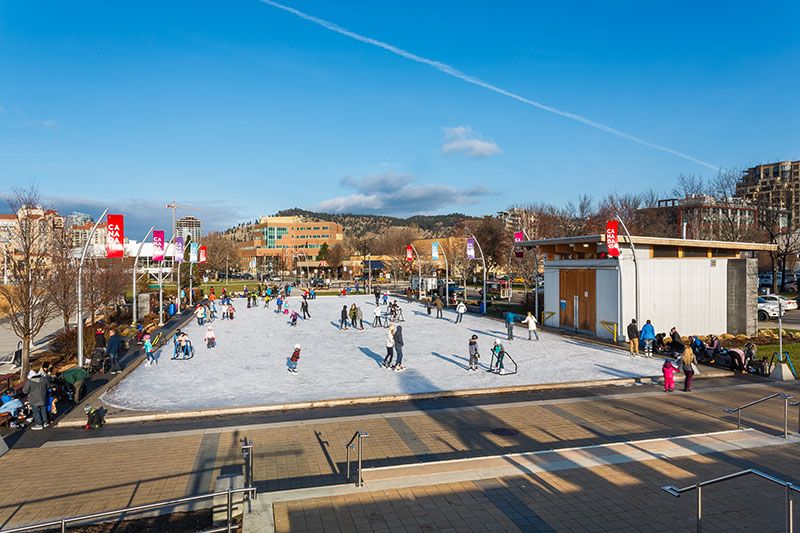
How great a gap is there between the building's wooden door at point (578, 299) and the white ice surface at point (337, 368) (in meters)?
1.81

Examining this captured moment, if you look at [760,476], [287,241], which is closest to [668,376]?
[760,476]

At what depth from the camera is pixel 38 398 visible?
12.6 meters

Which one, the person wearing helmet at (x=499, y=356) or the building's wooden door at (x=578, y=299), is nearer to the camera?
the person wearing helmet at (x=499, y=356)

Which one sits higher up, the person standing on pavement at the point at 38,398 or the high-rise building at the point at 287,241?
the high-rise building at the point at 287,241

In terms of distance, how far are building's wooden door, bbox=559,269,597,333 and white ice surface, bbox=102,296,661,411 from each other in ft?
5.93

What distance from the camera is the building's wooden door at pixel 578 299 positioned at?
27.5m

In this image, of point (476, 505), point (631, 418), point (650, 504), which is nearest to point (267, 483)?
point (476, 505)

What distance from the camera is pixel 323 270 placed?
118312 millimetres

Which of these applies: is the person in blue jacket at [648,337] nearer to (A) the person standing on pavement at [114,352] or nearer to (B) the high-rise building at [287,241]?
(A) the person standing on pavement at [114,352]

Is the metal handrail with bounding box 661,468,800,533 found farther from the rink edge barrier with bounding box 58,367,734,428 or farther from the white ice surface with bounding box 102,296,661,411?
the white ice surface with bounding box 102,296,661,411

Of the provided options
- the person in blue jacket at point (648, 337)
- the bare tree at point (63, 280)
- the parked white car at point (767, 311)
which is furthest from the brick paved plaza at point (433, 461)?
the parked white car at point (767, 311)

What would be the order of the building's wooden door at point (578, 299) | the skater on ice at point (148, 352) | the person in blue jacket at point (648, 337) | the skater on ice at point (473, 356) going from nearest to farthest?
the skater on ice at point (473, 356)
the skater on ice at point (148, 352)
the person in blue jacket at point (648, 337)
the building's wooden door at point (578, 299)

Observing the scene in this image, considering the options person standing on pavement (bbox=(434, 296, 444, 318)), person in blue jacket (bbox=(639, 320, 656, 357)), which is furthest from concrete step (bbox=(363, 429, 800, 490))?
person standing on pavement (bbox=(434, 296, 444, 318))

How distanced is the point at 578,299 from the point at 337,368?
14.8m
